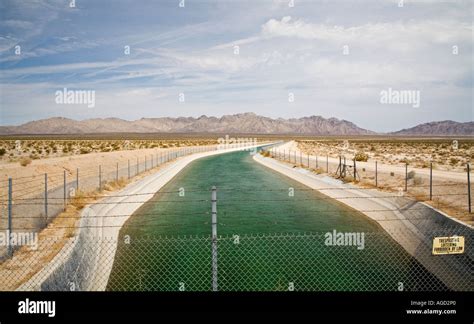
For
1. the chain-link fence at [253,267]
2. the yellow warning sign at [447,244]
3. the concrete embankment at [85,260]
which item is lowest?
the chain-link fence at [253,267]

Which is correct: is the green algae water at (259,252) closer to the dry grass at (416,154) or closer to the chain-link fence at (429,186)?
the chain-link fence at (429,186)

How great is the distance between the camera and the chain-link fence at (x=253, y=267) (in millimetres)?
10883

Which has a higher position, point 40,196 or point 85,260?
point 40,196

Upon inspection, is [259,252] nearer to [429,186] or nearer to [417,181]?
[429,186]

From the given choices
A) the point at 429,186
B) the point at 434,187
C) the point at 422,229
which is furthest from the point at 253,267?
the point at 429,186

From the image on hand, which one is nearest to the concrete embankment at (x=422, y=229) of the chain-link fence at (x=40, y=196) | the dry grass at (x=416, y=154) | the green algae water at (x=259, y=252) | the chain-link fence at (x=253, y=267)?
the chain-link fence at (x=253, y=267)

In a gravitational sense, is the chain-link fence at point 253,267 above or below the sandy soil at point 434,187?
below

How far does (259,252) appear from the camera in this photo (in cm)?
1504

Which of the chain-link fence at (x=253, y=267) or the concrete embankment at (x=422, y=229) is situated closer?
the chain-link fence at (x=253, y=267)

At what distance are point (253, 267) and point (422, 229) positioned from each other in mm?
7429

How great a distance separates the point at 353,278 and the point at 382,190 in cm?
1289

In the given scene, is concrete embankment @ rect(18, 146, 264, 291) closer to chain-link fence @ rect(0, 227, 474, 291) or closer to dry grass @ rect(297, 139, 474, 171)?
chain-link fence @ rect(0, 227, 474, 291)

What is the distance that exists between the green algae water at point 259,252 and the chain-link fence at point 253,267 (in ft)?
0.11
